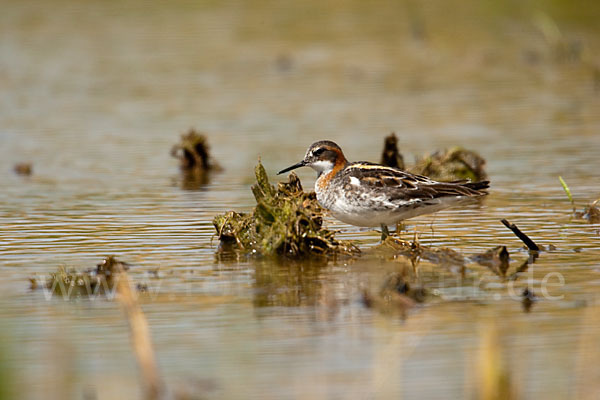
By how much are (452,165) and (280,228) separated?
5944 millimetres

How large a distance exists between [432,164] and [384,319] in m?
7.95

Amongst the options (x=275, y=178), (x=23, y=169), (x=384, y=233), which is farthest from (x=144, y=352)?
(x=23, y=169)

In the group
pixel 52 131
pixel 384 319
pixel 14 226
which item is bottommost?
pixel 384 319

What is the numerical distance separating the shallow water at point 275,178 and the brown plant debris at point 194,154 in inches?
14.7

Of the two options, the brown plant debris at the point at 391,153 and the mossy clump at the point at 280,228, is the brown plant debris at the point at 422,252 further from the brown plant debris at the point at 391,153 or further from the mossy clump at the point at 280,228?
the brown plant debris at the point at 391,153

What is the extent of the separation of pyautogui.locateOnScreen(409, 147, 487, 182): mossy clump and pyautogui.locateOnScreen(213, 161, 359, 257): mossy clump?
4.45 m

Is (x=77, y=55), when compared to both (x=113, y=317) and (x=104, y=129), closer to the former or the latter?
(x=104, y=129)

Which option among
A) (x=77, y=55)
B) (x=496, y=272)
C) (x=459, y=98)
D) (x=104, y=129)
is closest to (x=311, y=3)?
(x=77, y=55)

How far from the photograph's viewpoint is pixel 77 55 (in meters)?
31.0

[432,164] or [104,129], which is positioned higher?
[104,129]

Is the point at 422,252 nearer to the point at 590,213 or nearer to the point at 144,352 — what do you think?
the point at 590,213

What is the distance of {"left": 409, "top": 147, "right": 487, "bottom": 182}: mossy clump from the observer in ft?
54.7

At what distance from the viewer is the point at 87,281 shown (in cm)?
1054

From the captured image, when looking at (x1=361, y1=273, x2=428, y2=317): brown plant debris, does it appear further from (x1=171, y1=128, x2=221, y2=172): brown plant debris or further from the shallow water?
(x1=171, y1=128, x2=221, y2=172): brown plant debris
